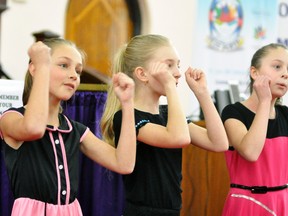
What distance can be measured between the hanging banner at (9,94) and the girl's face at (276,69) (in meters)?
1.12

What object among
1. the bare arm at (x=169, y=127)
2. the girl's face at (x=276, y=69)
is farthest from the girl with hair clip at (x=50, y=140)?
the girl's face at (x=276, y=69)

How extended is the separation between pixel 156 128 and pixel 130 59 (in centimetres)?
36

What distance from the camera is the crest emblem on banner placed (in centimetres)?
765

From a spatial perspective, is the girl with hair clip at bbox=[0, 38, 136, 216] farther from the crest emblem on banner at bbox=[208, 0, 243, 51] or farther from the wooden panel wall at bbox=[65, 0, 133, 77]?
the crest emblem on banner at bbox=[208, 0, 243, 51]

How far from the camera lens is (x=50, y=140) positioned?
209 cm

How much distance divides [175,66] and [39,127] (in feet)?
2.23

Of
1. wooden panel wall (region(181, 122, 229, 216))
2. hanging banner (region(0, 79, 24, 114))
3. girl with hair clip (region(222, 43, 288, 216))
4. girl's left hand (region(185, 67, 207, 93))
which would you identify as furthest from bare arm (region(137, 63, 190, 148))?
wooden panel wall (region(181, 122, 229, 216))

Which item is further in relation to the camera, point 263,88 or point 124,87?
point 263,88

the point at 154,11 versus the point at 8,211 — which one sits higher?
the point at 154,11

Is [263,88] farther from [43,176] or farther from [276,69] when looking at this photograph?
[43,176]

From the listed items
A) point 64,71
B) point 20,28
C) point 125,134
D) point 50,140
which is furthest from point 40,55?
point 20,28

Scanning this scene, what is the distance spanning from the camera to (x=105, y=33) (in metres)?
7.24

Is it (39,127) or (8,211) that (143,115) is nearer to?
(39,127)

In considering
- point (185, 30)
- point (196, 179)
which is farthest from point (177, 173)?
point (185, 30)
